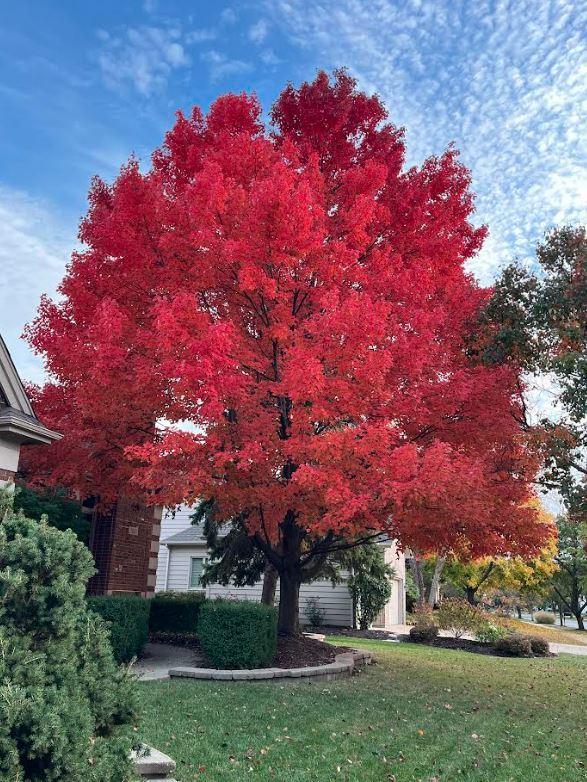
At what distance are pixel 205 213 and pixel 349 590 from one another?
20355mm

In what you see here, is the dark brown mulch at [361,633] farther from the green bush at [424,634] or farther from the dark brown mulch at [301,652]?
the dark brown mulch at [301,652]

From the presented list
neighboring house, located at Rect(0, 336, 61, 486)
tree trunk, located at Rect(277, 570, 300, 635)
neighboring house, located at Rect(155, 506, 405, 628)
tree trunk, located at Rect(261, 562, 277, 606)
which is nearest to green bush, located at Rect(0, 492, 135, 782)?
neighboring house, located at Rect(0, 336, 61, 486)

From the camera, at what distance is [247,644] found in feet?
38.8

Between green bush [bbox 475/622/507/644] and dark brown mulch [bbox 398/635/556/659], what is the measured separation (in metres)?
0.43

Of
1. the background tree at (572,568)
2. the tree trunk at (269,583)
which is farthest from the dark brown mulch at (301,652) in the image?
the background tree at (572,568)

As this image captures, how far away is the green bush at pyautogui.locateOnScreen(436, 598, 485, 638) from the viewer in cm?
2467

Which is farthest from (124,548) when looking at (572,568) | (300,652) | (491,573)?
(572,568)

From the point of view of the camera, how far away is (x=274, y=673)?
1143 cm

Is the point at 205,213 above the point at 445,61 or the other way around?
the other way around

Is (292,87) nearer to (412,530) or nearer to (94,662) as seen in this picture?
(412,530)

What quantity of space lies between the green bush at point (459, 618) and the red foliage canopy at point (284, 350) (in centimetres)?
1370

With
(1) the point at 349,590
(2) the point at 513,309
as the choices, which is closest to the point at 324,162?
(2) the point at 513,309

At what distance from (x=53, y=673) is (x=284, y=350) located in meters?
8.34

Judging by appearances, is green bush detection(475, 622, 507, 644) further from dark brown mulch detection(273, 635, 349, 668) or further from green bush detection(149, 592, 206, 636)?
green bush detection(149, 592, 206, 636)
